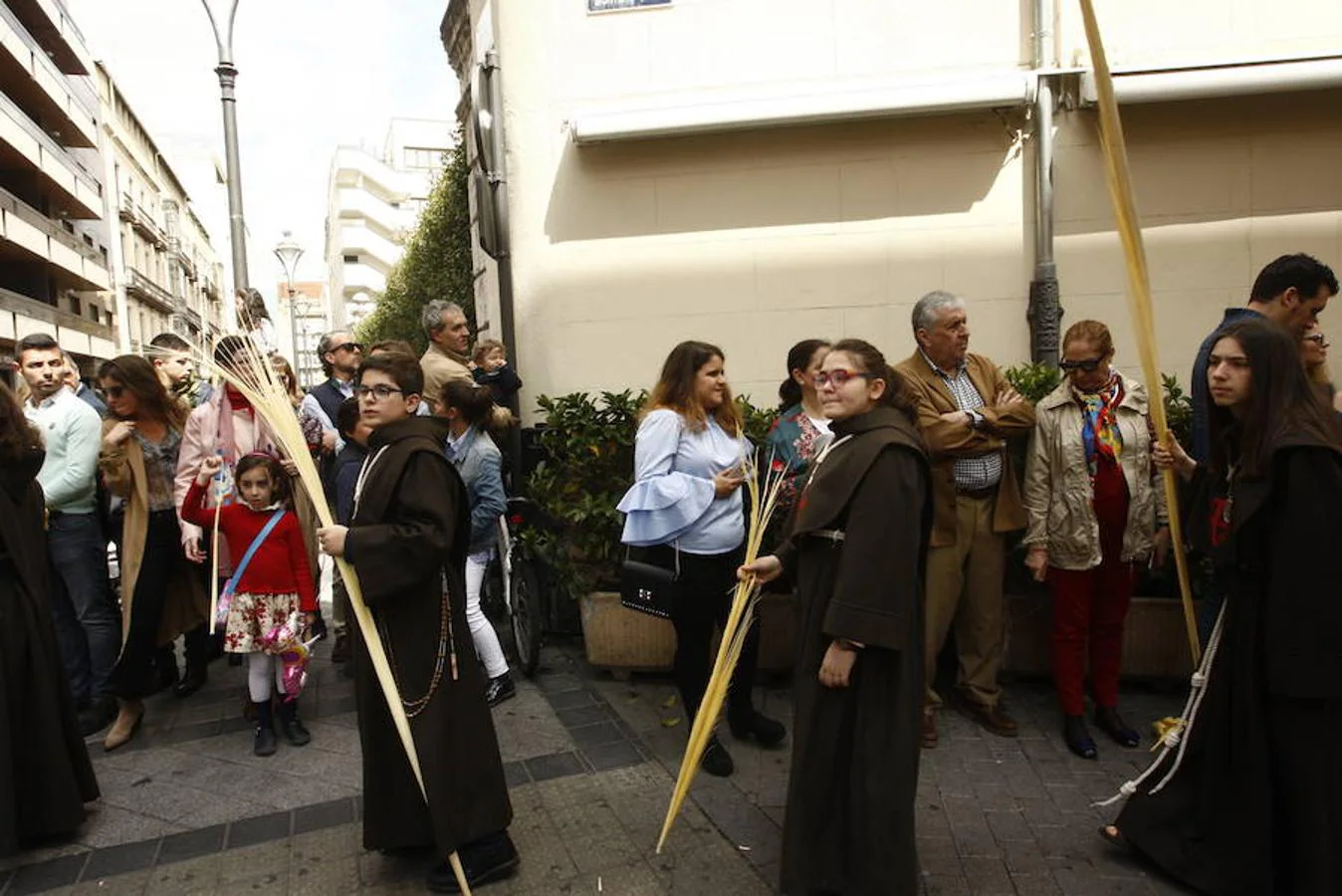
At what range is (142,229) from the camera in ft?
156

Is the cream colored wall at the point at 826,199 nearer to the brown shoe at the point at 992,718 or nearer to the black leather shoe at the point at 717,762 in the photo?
the brown shoe at the point at 992,718

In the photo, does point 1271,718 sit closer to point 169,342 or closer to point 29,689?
point 29,689

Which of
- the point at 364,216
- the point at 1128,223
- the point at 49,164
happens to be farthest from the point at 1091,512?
the point at 364,216

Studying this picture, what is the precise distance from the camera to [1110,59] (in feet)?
18.1

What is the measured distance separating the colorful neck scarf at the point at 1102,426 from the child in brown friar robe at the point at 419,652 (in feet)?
9.31

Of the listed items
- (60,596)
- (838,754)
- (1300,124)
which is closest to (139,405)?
(60,596)

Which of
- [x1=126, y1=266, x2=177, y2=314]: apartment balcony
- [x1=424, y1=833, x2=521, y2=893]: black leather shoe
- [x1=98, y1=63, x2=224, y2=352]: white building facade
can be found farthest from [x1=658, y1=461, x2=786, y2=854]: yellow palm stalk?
[x1=126, y1=266, x2=177, y2=314]: apartment balcony

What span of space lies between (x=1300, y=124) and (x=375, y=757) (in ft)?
21.6

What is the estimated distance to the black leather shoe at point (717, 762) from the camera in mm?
3709

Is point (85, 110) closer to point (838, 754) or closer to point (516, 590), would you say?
point (516, 590)

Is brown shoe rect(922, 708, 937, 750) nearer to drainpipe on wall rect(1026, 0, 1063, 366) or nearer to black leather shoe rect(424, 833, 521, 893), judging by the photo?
black leather shoe rect(424, 833, 521, 893)

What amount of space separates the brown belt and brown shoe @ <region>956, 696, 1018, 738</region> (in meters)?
1.03

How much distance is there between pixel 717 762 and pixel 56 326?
122 ft

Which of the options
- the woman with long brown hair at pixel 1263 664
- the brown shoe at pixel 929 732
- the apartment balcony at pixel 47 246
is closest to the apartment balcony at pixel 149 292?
the apartment balcony at pixel 47 246
